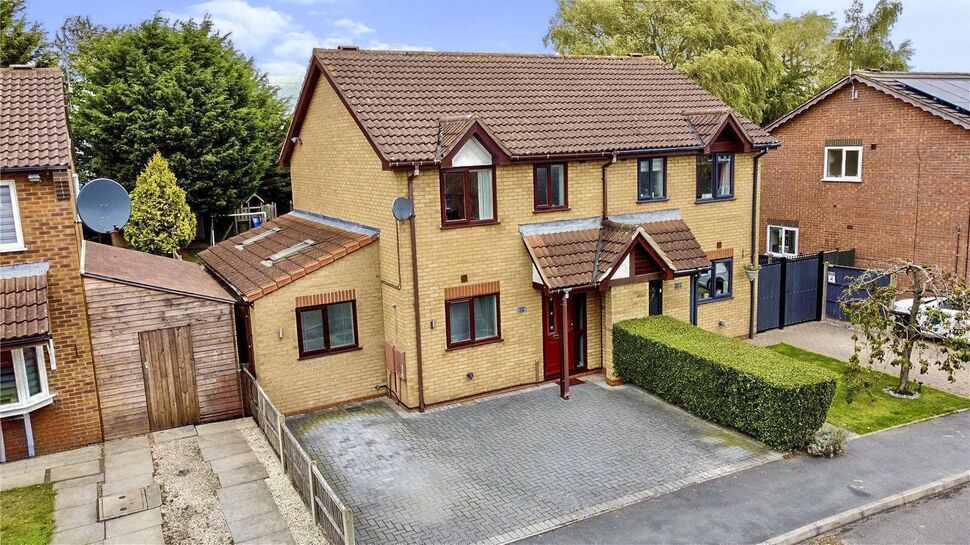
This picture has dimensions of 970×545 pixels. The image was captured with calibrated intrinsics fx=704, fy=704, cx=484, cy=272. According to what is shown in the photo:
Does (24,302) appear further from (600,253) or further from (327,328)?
(600,253)

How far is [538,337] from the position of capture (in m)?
16.5

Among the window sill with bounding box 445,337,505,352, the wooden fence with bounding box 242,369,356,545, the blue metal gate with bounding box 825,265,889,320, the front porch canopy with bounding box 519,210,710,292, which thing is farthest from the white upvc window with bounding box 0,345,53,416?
the blue metal gate with bounding box 825,265,889,320

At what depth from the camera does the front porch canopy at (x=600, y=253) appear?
15711mm

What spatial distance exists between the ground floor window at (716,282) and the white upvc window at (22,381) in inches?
592

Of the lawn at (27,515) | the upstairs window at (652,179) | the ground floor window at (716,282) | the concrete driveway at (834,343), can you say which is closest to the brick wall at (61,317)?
the lawn at (27,515)

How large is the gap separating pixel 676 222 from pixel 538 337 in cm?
482

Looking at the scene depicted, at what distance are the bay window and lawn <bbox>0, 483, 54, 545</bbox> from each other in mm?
8604

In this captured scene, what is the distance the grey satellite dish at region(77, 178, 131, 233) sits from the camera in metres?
13.1

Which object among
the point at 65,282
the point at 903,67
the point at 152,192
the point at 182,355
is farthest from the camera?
the point at 903,67

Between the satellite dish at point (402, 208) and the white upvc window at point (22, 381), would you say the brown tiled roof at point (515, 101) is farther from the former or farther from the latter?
the white upvc window at point (22, 381)

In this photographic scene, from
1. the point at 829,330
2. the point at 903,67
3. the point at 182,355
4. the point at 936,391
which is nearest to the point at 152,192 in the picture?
the point at 182,355

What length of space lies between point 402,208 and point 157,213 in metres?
17.0

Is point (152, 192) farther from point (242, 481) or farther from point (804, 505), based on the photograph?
point (804, 505)

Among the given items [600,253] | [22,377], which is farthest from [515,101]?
[22,377]
